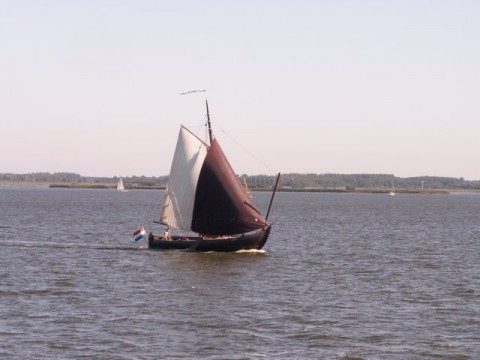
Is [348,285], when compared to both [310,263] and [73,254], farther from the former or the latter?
[73,254]

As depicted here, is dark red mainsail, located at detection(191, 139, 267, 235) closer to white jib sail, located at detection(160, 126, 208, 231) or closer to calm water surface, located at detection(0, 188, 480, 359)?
white jib sail, located at detection(160, 126, 208, 231)

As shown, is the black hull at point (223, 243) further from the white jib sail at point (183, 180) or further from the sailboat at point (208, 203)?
the white jib sail at point (183, 180)

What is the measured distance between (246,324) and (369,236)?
56.7 meters

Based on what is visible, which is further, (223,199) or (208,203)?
(208,203)

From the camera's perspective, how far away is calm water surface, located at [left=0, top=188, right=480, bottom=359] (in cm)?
3045

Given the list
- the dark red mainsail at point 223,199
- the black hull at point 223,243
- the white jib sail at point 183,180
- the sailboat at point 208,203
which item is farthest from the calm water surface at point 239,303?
the white jib sail at point 183,180

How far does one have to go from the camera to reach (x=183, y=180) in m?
64.9

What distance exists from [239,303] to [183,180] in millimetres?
25790

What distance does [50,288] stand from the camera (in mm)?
43906

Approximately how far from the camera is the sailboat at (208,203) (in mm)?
63469

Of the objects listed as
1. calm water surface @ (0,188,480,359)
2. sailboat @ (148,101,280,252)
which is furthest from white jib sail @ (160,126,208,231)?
calm water surface @ (0,188,480,359)

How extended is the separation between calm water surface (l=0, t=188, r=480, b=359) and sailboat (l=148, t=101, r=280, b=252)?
1.14m

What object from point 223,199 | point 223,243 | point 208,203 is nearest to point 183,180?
point 208,203

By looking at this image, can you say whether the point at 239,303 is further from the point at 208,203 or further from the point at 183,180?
the point at 183,180
